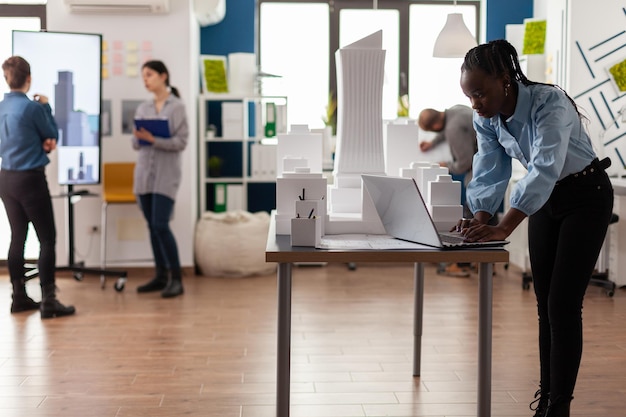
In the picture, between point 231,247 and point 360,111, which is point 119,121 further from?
point 360,111

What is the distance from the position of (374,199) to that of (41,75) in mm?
3825

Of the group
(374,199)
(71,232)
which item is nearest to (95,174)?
(71,232)

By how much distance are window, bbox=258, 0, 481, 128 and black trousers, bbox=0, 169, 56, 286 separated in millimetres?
2956

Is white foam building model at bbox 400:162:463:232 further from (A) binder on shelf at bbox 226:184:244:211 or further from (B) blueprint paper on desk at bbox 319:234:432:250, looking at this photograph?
(A) binder on shelf at bbox 226:184:244:211

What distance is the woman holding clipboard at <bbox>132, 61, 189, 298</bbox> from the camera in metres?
5.59

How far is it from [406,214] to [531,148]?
1.38 ft

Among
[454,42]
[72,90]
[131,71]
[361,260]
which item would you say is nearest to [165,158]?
[72,90]

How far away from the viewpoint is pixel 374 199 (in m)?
2.79

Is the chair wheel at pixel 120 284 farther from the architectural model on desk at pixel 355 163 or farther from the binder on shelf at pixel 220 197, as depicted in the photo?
the architectural model on desk at pixel 355 163

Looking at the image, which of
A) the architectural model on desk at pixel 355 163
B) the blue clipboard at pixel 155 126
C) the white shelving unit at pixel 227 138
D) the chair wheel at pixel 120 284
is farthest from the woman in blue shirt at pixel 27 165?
the architectural model on desk at pixel 355 163

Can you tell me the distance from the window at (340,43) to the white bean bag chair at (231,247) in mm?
1387

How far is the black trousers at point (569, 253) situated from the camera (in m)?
2.58

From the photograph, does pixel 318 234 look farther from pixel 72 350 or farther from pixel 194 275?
pixel 194 275

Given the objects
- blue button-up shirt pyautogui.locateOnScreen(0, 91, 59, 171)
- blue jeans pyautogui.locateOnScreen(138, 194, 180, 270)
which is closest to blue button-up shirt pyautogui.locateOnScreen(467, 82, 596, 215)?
blue button-up shirt pyautogui.locateOnScreen(0, 91, 59, 171)
